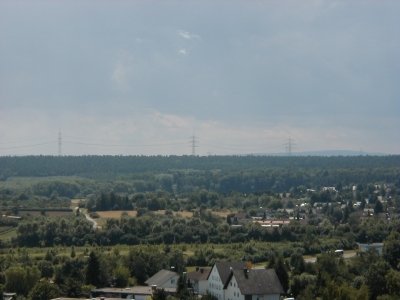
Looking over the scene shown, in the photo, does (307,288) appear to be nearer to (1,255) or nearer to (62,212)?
(1,255)

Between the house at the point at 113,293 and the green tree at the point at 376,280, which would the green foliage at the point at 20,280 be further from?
the green tree at the point at 376,280

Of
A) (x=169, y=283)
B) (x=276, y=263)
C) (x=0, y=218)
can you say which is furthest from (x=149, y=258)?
(x=0, y=218)

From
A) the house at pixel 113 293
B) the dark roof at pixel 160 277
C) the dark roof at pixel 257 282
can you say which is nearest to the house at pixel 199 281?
the dark roof at pixel 160 277

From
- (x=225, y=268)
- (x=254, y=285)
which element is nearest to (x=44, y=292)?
(x=225, y=268)

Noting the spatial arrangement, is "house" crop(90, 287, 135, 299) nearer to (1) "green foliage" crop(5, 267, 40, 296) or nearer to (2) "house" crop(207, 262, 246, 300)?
(1) "green foliage" crop(5, 267, 40, 296)

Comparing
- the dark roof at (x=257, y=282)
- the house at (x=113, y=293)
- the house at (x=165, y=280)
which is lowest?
the house at (x=113, y=293)

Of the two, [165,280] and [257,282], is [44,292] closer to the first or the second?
[165,280]
